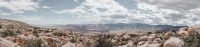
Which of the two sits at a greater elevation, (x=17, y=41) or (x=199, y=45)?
(x=199, y=45)

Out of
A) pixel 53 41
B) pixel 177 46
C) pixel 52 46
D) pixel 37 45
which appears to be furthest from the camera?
pixel 53 41

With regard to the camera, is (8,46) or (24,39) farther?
(24,39)

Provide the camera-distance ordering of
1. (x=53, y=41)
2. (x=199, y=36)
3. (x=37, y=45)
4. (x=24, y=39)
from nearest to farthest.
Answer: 1. (x=199, y=36)
2. (x=37, y=45)
3. (x=24, y=39)
4. (x=53, y=41)

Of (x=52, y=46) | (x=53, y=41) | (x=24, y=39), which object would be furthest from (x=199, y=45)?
(x=53, y=41)

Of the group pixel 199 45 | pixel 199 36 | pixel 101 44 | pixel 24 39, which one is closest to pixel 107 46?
pixel 101 44

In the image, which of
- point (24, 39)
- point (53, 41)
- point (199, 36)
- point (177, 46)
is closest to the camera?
point (177, 46)

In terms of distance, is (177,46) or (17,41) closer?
(177,46)

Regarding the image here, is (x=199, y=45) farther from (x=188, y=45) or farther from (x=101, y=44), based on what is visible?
(x=101, y=44)

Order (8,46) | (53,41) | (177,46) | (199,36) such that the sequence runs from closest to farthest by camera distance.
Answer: (8,46) < (177,46) < (199,36) < (53,41)

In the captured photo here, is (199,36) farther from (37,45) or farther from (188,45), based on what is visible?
(37,45)

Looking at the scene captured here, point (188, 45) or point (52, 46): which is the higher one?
point (188, 45)
